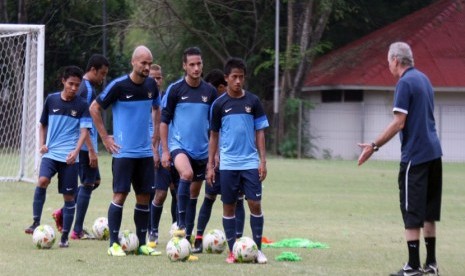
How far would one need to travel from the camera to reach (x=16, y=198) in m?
18.6

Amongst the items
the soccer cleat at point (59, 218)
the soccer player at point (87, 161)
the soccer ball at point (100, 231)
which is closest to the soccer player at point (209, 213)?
the soccer ball at point (100, 231)

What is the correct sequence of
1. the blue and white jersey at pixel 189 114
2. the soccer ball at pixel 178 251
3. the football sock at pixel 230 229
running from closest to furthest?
the soccer ball at pixel 178 251 < the football sock at pixel 230 229 < the blue and white jersey at pixel 189 114

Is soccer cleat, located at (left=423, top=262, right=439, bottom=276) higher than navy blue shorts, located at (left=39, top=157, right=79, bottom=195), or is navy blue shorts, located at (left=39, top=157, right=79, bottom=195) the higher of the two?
navy blue shorts, located at (left=39, top=157, right=79, bottom=195)

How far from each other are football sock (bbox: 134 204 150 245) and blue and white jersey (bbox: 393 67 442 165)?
3180 mm

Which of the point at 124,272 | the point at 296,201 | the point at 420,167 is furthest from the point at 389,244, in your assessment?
the point at 296,201

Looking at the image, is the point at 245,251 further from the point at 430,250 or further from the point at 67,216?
the point at 67,216

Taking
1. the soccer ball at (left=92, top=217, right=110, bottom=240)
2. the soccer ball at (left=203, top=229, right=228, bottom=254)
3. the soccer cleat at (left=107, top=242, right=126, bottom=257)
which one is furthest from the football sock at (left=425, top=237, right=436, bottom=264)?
the soccer ball at (left=92, top=217, right=110, bottom=240)

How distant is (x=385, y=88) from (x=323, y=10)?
4.06 metres

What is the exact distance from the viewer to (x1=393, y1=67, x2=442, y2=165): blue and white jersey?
9.84 metres

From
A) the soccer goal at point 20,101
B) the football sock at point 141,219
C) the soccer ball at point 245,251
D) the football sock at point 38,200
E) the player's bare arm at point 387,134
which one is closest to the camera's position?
the player's bare arm at point 387,134

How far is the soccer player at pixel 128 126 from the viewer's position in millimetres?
11242

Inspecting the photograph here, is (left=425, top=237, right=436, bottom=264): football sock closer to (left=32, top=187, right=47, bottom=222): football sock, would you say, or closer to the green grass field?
the green grass field

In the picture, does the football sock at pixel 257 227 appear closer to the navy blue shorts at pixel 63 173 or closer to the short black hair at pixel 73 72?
the navy blue shorts at pixel 63 173

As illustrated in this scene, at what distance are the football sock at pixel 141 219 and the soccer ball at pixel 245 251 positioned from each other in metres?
1.35
